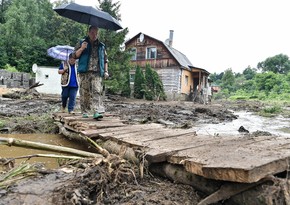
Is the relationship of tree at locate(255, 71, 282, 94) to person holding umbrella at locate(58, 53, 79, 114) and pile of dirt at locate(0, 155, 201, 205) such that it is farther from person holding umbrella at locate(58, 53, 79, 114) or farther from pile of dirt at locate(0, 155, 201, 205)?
pile of dirt at locate(0, 155, 201, 205)

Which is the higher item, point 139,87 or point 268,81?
point 268,81

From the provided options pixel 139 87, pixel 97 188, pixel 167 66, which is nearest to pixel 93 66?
pixel 97 188

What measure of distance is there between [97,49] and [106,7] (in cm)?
1640

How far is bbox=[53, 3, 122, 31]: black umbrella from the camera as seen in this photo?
4.51 metres

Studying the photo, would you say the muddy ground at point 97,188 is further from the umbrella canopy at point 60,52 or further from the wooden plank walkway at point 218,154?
the umbrella canopy at point 60,52

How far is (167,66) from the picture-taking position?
25.3 m

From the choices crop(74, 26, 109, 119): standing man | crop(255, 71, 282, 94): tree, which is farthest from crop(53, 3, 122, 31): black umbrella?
crop(255, 71, 282, 94): tree

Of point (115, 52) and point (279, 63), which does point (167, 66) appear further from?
point (279, 63)

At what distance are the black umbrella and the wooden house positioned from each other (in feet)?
62.6

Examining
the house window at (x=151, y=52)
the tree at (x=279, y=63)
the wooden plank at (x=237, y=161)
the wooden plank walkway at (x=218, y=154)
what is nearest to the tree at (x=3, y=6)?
the house window at (x=151, y=52)

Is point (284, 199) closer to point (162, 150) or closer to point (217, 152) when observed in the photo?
point (217, 152)

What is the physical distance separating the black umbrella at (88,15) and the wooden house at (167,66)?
19086mm

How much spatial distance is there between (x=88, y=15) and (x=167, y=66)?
68.8 feet

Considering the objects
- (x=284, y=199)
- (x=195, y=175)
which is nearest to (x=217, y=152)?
(x=195, y=175)
